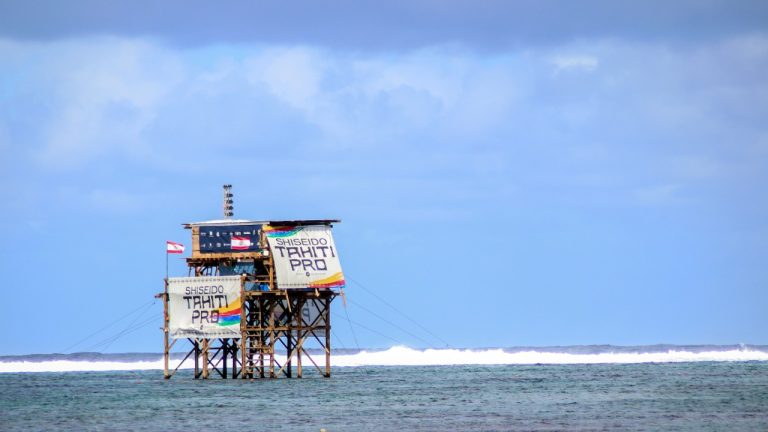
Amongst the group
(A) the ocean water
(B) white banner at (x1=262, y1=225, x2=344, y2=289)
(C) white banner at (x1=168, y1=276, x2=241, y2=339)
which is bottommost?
(A) the ocean water

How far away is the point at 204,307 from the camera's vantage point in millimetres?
78000

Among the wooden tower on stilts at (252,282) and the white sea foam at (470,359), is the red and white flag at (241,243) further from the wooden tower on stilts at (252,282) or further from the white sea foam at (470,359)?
the white sea foam at (470,359)

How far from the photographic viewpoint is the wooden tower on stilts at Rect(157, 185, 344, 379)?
75688 millimetres

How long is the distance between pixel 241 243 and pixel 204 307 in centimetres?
427

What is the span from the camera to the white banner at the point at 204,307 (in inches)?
3036

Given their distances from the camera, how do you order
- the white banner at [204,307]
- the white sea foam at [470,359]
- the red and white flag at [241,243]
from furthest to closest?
the white sea foam at [470,359]
the red and white flag at [241,243]
the white banner at [204,307]

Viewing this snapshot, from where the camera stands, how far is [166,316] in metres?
79.8

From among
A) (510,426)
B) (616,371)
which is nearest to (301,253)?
(510,426)

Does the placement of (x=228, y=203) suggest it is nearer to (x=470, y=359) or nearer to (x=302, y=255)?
(x=302, y=255)

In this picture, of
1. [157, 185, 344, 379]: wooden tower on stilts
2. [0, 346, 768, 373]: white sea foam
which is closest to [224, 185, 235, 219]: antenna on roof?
[157, 185, 344, 379]: wooden tower on stilts

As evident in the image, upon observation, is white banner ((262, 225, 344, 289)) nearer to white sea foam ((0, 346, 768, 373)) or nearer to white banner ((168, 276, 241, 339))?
white banner ((168, 276, 241, 339))

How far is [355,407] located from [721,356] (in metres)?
92.3

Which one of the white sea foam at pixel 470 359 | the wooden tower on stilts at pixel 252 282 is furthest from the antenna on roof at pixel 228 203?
the white sea foam at pixel 470 359

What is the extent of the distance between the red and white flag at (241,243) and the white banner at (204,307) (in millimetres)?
1786
